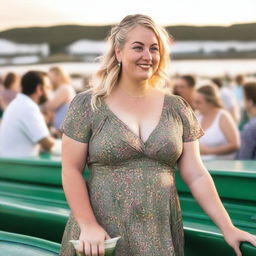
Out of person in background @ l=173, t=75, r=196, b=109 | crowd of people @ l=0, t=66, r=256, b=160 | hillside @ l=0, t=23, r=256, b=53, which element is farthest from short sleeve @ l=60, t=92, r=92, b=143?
hillside @ l=0, t=23, r=256, b=53

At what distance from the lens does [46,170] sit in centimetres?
374

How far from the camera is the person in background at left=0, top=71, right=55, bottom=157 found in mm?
4445

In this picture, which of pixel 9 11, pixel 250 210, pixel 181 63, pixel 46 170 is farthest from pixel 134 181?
pixel 181 63

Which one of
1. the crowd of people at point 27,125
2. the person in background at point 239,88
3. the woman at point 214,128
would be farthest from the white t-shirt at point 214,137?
the person in background at point 239,88

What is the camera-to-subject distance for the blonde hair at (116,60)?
2162mm

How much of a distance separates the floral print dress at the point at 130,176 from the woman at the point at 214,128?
230 centimetres

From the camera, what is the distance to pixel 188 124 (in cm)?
→ 222

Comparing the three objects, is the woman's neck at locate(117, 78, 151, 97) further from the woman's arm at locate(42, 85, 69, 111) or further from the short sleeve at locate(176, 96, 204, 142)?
the woman's arm at locate(42, 85, 69, 111)

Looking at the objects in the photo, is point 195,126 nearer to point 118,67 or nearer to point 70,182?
point 118,67

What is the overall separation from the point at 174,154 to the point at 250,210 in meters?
0.68

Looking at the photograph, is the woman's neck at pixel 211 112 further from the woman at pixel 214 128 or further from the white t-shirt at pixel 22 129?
the white t-shirt at pixel 22 129

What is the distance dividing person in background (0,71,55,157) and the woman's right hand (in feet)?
7.93

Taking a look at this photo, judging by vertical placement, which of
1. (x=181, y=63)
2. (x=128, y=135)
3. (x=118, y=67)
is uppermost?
(x=118, y=67)

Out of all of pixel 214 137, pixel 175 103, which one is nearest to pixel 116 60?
pixel 175 103
